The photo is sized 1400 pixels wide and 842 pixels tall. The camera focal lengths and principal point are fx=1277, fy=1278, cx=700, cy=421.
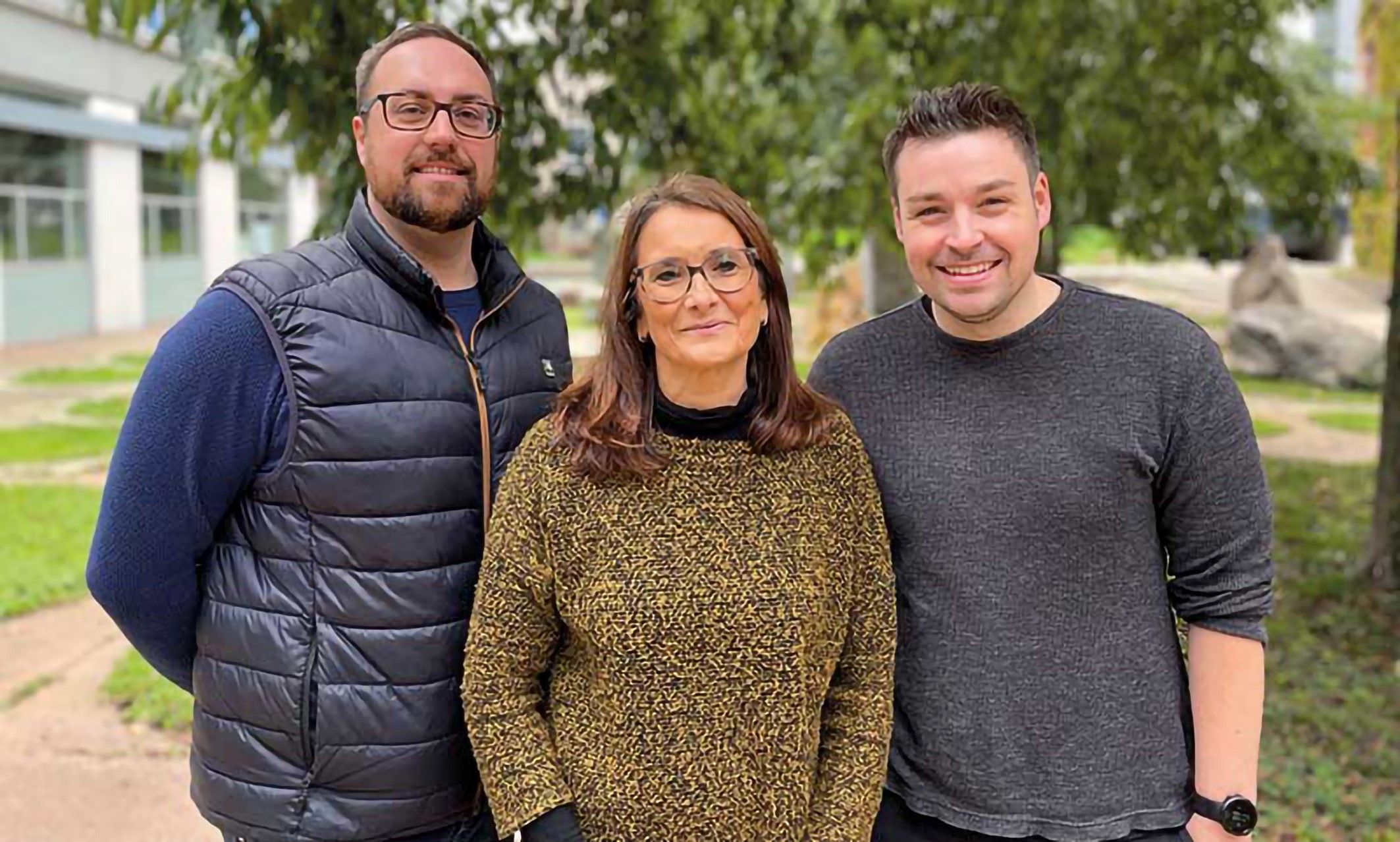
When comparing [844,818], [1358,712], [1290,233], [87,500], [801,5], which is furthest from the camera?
[87,500]

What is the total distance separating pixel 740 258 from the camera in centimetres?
202

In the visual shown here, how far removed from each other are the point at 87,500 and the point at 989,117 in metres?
8.49

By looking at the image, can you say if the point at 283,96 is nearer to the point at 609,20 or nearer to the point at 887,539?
the point at 609,20

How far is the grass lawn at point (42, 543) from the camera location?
6961 millimetres

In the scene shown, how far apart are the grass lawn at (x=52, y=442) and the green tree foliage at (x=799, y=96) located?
5.41 metres

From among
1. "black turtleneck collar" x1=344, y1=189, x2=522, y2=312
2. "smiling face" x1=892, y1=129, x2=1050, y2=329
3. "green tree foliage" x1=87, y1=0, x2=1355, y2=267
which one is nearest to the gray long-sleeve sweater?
"smiling face" x1=892, y1=129, x2=1050, y2=329

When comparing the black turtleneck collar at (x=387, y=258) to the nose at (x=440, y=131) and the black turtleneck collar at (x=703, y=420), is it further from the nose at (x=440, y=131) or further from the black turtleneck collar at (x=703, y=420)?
the black turtleneck collar at (x=703, y=420)

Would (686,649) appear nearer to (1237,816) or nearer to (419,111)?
(1237,816)

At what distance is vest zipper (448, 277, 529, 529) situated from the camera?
220cm

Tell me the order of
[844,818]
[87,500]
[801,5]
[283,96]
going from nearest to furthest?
[844,818] < [283,96] < [801,5] < [87,500]

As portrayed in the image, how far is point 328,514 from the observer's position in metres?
2.09

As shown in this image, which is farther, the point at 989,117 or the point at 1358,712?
the point at 1358,712

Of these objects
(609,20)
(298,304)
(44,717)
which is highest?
(609,20)

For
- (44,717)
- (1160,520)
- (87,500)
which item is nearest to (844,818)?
(1160,520)
